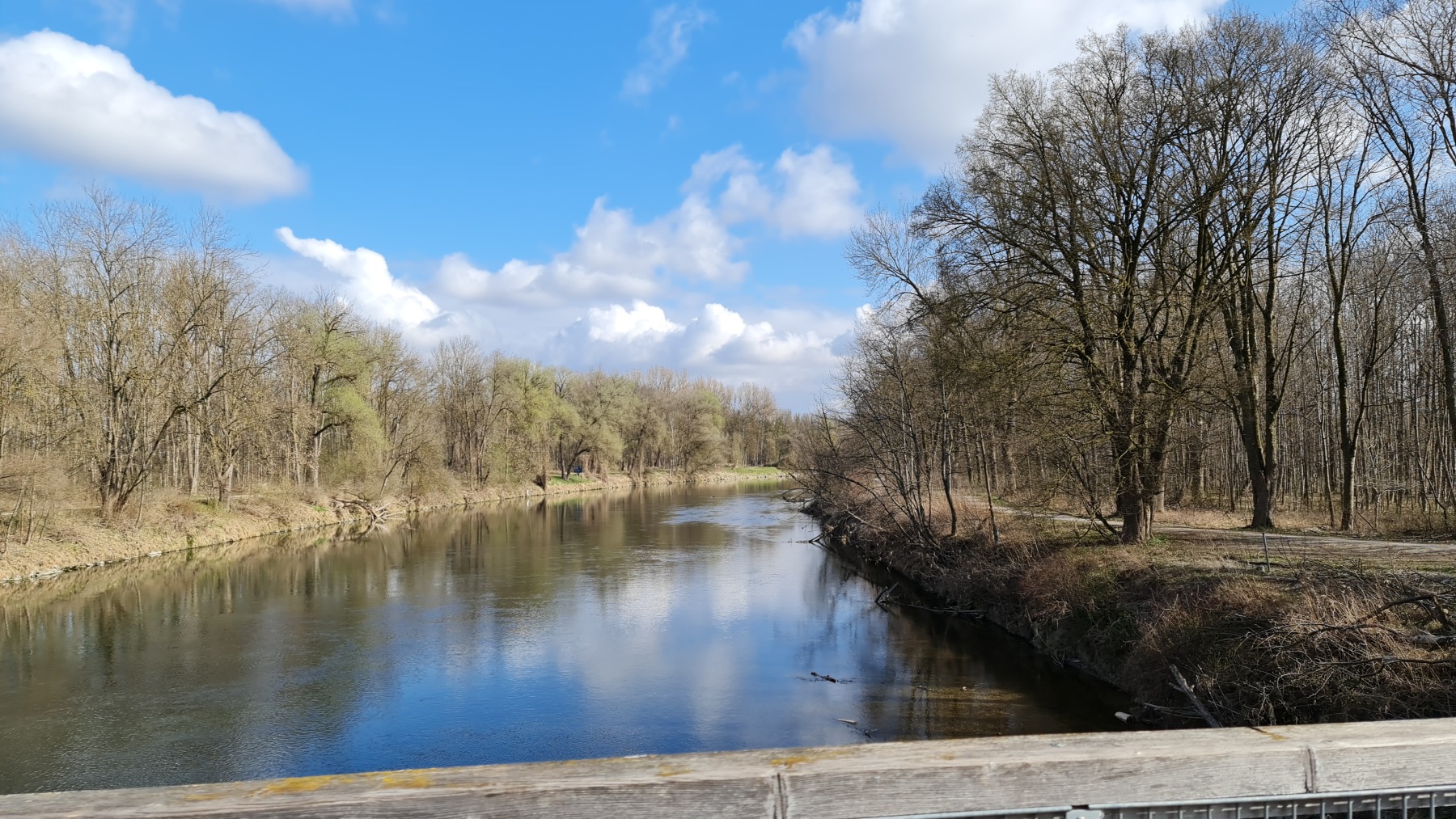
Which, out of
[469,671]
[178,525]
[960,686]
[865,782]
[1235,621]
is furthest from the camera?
[178,525]

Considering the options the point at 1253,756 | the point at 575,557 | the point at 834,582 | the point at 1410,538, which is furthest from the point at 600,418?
the point at 1253,756

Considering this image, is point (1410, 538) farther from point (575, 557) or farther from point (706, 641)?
point (575, 557)

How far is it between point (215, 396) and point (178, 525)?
6635mm

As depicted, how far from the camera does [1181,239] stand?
61.5ft

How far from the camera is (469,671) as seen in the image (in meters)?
14.8

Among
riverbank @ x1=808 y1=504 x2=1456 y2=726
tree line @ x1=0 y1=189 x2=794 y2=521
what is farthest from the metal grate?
tree line @ x1=0 y1=189 x2=794 y2=521

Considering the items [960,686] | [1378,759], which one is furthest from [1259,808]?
[960,686]

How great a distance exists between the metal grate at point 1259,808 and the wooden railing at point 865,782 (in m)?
0.02

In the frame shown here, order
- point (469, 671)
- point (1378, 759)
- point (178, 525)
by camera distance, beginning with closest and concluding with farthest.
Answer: point (1378, 759), point (469, 671), point (178, 525)

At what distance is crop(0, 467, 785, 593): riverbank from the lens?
24.0 meters

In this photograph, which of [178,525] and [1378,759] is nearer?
[1378,759]

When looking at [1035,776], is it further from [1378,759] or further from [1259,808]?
[1378,759]

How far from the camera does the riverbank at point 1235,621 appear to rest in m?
8.12

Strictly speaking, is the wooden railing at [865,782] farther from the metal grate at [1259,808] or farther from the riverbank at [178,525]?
the riverbank at [178,525]
